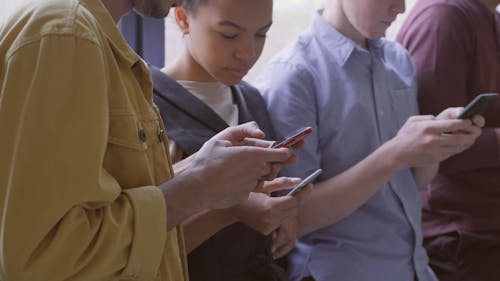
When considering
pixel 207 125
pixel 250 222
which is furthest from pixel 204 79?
pixel 250 222

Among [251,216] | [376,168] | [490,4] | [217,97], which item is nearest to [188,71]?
[217,97]

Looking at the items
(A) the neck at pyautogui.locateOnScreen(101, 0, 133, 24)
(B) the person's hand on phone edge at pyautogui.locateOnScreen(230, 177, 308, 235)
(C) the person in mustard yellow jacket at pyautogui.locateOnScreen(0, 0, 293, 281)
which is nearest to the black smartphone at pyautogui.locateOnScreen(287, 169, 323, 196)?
(B) the person's hand on phone edge at pyautogui.locateOnScreen(230, 177, 308, 235)

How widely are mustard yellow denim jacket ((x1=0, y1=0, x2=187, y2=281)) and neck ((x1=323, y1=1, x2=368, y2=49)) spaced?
2.48ft

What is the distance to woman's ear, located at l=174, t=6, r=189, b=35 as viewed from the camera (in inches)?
49.1

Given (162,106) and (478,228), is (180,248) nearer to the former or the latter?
(162,106)

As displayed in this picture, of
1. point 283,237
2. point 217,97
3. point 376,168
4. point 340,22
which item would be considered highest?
point 340,22

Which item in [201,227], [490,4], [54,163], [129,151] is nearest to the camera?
[54,163]

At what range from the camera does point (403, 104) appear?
1.46 m

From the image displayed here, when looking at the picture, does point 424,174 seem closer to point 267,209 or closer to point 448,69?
point 448,69

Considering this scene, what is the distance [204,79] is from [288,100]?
0.56 feet

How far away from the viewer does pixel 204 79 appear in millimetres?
1241

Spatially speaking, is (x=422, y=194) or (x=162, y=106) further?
(x=422, y=194)

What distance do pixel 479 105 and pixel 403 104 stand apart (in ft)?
0.69

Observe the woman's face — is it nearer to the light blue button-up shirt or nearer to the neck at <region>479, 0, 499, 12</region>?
the light blue button-up shirt
